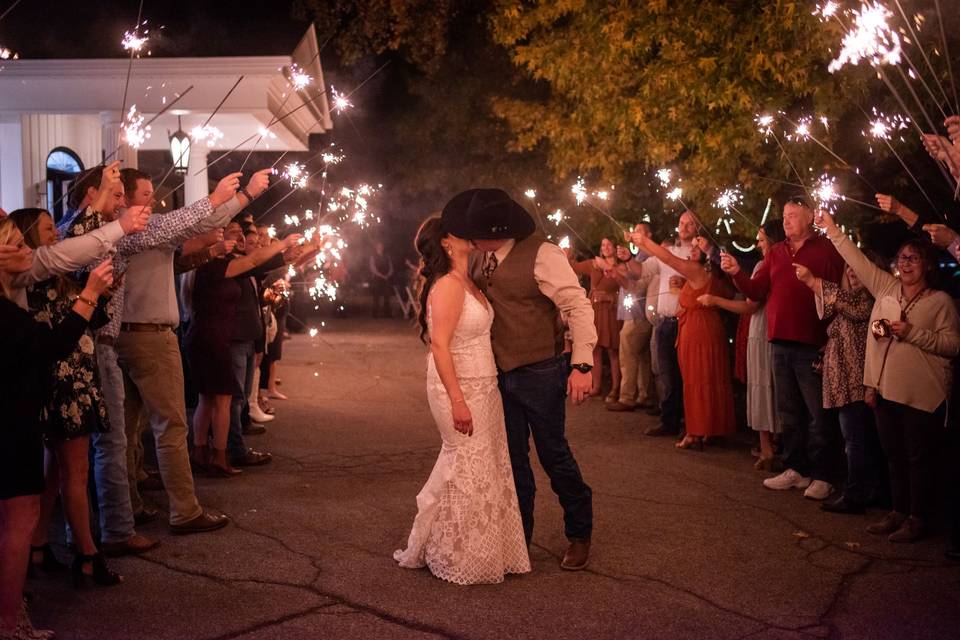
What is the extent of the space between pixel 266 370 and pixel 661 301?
4.83 m

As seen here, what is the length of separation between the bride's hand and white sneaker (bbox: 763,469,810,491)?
3.46 m

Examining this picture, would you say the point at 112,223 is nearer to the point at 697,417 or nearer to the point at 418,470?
the point at 418,470

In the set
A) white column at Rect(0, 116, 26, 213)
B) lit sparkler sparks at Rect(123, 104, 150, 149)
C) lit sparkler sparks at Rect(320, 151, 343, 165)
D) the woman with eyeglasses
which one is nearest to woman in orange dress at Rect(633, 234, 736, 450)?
the woman with eyeglasses

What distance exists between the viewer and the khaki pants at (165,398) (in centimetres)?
618

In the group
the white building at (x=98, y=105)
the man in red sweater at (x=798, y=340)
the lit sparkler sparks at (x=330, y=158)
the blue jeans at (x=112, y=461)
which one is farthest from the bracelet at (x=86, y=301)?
the white building at (x=98, y=105)

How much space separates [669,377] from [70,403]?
6548mm

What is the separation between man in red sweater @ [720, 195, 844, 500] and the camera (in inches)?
295

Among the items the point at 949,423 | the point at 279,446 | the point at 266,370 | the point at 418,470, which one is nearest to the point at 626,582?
the point at 949,423

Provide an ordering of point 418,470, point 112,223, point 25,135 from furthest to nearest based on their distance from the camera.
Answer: point 25,135
point 418,470
point 112,223

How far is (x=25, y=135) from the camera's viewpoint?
13.8 metres

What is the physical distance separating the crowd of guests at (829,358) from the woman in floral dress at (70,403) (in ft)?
13.2

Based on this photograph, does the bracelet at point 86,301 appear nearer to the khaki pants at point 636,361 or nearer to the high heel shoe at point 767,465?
the high heel shoe at point 767,465

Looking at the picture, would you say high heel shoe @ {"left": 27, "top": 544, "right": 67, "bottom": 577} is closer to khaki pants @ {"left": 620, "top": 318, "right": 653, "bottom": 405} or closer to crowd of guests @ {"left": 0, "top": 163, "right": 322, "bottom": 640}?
crowd of guests @ {"left": 0, "top": 163, "right": 322, "bottom": 640}

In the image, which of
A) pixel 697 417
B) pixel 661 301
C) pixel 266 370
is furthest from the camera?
pixel 266 370
